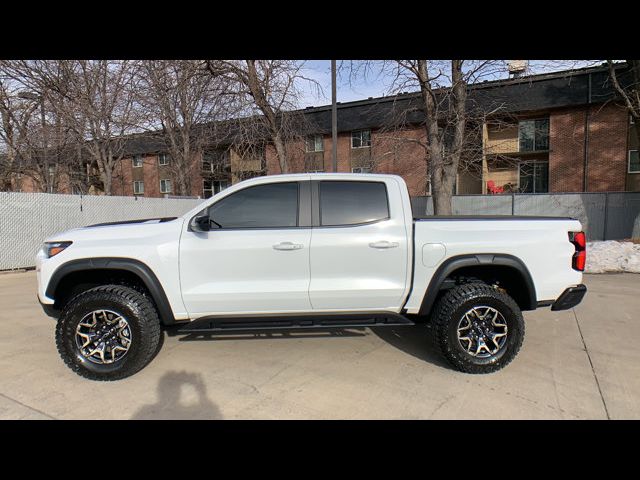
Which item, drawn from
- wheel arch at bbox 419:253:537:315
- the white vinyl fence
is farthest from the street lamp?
wheel arch at bbox 419:253:537:315

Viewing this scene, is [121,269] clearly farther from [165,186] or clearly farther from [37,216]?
[165,186]

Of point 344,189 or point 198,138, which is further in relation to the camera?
point 198,138

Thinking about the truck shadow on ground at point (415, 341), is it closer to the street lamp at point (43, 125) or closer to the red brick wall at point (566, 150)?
the street lamp at point (43, 125)

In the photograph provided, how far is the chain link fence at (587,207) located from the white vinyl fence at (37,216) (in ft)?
35.5

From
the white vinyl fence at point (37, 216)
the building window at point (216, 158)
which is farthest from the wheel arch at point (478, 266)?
the building window at point (216, 158)

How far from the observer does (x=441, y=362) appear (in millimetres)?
3725

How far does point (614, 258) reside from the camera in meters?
8.45

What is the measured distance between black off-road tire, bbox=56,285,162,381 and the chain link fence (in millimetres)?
11927

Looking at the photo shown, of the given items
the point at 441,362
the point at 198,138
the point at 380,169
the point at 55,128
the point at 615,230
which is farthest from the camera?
the point at 380,169

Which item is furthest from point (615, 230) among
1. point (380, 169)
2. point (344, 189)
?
point (344, 189)

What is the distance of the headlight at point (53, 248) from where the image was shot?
3385mm

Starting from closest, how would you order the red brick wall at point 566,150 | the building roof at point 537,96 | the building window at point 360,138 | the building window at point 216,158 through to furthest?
the building roof at point 537,96
the red brick wall at point 566,150
the building window at point 216,158
the building window at point 360,138
